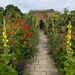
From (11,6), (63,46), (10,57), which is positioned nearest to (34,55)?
(63,46)

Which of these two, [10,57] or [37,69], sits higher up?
[10,57]

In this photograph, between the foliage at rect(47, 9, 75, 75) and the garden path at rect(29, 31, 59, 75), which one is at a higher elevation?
the foliage at rect(47, 9, 75, 75)

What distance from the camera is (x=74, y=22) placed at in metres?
10.0

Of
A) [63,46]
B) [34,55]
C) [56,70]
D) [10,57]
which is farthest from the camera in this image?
[34,55]

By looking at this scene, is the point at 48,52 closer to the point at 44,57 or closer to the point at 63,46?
the point at 44,57

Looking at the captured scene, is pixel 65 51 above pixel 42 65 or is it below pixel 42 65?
above

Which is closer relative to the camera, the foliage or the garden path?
the foliage

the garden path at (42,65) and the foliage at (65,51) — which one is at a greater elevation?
the foliage at (65,51)

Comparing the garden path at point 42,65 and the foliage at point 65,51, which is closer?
the foliage at point 65,51

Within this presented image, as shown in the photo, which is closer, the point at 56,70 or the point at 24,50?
the point at 56,70

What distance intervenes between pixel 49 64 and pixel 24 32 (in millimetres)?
2282

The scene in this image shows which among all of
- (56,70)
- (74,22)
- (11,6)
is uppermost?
(11,6)

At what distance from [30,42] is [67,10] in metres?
3.81

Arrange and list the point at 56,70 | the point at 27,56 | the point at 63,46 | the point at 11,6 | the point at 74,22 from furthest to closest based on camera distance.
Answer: the point at 11,6, the point at 74,22, the point at 27,56, the point at 63,46, the point at 56,70
